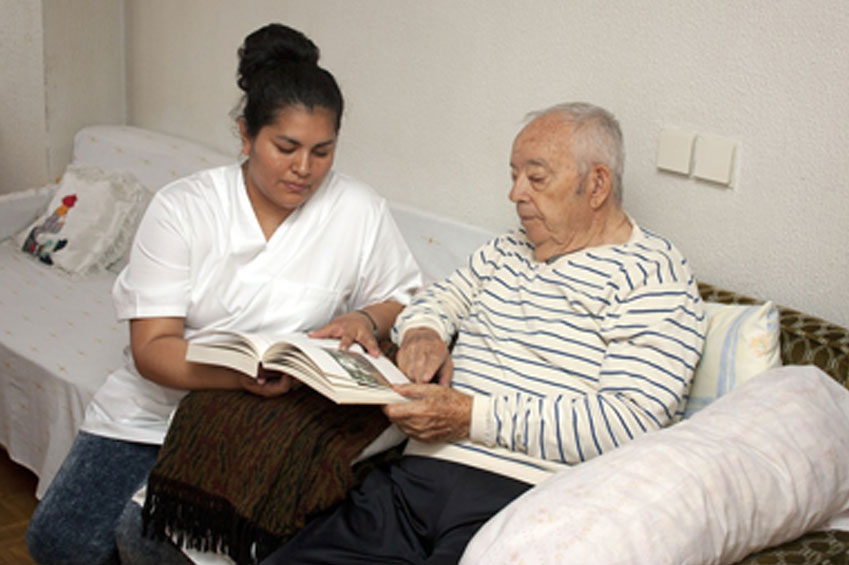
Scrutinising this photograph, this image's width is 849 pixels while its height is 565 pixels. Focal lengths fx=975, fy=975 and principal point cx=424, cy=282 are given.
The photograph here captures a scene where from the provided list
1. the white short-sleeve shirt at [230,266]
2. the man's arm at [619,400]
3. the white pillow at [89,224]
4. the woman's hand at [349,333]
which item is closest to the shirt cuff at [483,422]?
the man's arm at [619,400]

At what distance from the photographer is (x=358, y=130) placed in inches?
111

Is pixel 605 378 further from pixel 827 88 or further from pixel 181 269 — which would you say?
pixel 181 269

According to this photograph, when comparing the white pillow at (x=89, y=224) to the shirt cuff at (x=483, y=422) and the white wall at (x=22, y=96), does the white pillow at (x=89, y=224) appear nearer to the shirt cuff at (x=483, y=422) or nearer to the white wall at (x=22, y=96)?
the white wall at (x=22, y=96)

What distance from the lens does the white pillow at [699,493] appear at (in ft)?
3.99

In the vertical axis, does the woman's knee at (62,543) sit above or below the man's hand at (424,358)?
below

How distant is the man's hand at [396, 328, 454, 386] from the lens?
5.74 ft

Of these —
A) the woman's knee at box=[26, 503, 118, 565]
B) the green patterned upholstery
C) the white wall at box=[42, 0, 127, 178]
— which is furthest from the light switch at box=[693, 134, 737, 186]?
Result: the white wall at box=[42, 0, 127, 178]

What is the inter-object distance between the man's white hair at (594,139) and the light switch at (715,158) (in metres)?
0.28

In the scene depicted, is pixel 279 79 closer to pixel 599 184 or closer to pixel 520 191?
pixel 520 191

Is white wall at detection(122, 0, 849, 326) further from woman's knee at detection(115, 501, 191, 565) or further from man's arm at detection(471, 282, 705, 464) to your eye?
woman's knee at detection(115, 501, 191, 565)

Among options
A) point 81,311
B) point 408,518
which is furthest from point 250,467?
point 81,311

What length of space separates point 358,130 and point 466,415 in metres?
1.38

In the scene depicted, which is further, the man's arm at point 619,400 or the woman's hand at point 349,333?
the woman's hand at point 349,333

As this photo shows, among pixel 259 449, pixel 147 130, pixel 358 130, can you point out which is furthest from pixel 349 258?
pixel 147 130
